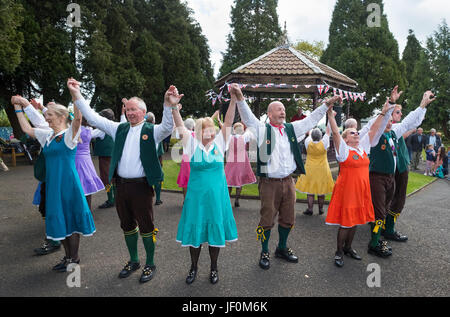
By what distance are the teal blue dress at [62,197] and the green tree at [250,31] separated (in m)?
29.7

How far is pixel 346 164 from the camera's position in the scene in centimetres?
415

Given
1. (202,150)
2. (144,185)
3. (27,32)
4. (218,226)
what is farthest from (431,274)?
(27,32)

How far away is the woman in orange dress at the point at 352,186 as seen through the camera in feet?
13.3

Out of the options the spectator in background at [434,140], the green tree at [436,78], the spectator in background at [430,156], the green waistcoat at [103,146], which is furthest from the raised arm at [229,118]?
the green tree at [436,78]

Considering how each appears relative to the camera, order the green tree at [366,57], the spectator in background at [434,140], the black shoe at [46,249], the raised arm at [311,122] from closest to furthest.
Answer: the raised arm at [311,122], the black shoe at [46,249], the spectator in background at [434,140], the green tree at [366,57]

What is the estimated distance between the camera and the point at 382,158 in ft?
14.2

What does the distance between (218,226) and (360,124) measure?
96.1 ft

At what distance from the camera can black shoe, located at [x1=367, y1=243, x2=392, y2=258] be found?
14.4 ft

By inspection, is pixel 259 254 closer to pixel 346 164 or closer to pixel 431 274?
pixel 346 164

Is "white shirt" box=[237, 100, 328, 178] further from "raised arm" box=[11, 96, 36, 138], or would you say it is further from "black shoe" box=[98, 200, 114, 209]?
"black shoe" box=[98, 200, 114, 209]

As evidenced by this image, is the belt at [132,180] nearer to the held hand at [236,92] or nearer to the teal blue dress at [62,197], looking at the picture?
the teal blue dress at [62,197]

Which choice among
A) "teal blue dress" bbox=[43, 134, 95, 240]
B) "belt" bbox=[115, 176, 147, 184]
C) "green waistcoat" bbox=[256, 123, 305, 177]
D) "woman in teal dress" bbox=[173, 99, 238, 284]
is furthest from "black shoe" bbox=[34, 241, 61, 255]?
"green waistcoat" bbox=[256, 123, 305, 177]

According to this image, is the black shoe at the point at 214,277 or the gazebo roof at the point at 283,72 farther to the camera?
the gazebo roof at the point at 283,72

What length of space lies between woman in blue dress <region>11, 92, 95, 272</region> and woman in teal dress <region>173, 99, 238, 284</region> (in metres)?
1.34
